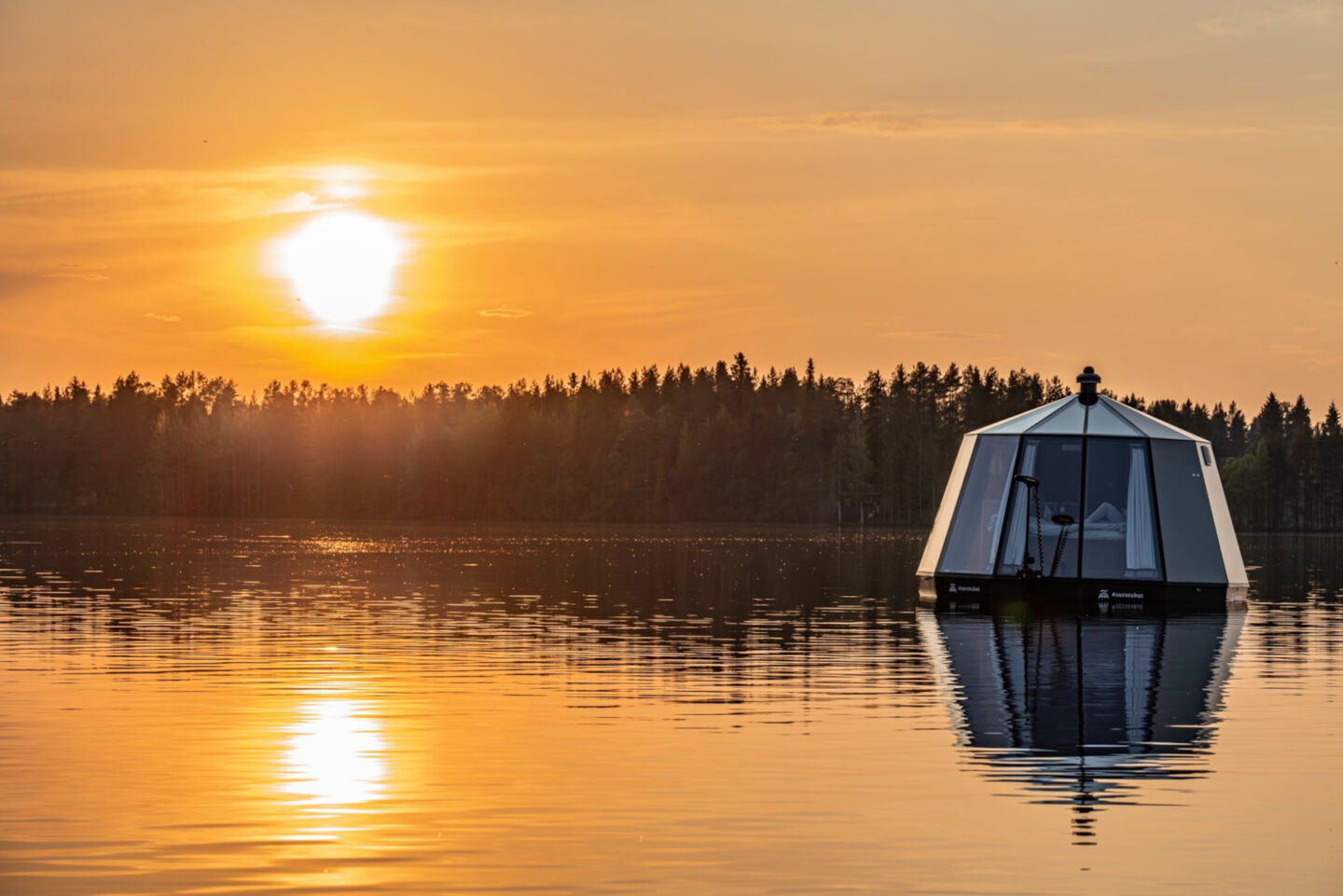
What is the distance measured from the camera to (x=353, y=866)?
1227cm

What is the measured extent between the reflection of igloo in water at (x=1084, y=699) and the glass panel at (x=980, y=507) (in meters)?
4.49

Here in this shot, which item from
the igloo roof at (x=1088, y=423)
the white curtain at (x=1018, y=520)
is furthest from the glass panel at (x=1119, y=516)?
the white curtain at (x=1018, y=520)

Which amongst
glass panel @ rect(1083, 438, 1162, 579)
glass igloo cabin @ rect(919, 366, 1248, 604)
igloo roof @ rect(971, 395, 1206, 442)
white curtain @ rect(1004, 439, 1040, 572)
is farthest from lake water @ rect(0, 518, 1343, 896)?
igloo roof @ rect(971, 395, 1206, 442)

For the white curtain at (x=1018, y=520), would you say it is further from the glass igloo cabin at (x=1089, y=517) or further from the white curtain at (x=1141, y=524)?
the white curtain at (x=1141, y=524)

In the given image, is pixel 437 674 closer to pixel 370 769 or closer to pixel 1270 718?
pixel 370 769

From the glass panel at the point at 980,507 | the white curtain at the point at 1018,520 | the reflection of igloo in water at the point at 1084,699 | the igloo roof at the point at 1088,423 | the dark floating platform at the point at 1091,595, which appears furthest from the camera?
the glass panel at the point at 980,507

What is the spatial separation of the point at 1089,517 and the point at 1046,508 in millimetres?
1553

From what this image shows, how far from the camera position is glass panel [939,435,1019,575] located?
41250 millimetres

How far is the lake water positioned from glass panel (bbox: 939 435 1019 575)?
390 cm

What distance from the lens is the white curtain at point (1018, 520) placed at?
4100cm

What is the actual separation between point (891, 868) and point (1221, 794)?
13.6 feet

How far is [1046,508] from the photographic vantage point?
42.8 metres

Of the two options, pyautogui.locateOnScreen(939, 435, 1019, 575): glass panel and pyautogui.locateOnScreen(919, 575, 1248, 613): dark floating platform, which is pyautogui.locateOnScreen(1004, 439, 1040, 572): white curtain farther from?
pyautogui.locateOnScreen(919, 575, 1248, 613): dark floating platform

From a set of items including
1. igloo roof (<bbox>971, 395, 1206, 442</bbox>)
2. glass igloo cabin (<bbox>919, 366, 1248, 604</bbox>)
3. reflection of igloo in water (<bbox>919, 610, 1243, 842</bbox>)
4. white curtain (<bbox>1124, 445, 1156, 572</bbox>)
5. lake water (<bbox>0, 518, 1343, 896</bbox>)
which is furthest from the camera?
igloo roof (<bbox>971, 395, 1206, 442</bbox>)
